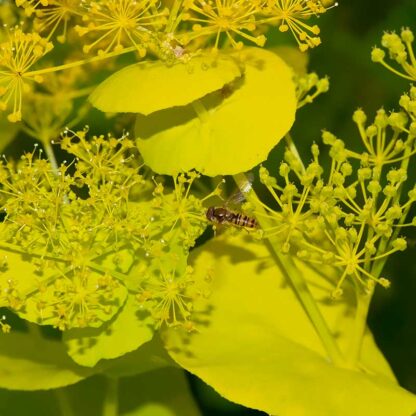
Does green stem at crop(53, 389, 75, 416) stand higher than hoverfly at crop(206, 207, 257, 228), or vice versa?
hoverfly at crop(206, 207, 257, 228)

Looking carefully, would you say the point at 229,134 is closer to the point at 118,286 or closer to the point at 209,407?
the point at 118,286

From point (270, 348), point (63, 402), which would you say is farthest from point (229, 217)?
point (63, 402)

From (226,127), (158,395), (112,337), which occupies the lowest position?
(158,395)

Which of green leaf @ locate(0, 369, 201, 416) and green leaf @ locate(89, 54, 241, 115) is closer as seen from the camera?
green leaf @ locate(89, 54, 241, 115)

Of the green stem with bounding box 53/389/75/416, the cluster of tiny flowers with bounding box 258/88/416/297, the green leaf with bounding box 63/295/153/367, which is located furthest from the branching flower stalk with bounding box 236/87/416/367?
the green stem with bounding box 53/389/75/416

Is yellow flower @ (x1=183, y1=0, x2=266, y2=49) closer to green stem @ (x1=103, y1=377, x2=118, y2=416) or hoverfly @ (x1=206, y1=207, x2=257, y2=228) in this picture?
hoverfly @ (x1=206, y1=207, x2=257, y2=228)

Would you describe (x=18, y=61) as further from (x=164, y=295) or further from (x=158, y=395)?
(x=158, y=395)

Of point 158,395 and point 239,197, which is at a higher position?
point 239,197

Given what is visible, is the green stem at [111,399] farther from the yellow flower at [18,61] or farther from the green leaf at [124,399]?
the yellow flower at [18,61]
